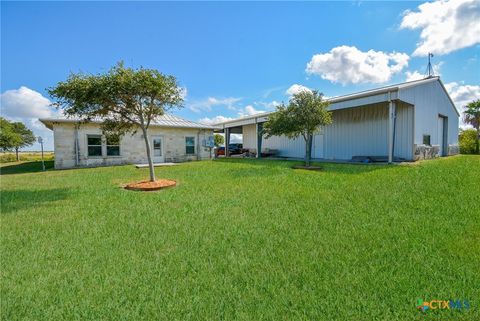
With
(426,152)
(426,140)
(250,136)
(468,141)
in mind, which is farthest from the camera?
(250,136)

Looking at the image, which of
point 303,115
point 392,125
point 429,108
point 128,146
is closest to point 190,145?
point 128,146

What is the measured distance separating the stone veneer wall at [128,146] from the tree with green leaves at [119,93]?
17.3 ft

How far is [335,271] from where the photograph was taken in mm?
2701

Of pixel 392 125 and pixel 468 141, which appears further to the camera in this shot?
pixel 468 141

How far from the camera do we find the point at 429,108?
14.7 meters

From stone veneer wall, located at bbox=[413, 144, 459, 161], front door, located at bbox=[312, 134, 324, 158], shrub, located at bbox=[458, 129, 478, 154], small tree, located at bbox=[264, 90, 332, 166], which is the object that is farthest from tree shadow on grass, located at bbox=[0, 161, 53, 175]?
shrub, located at bbox=[458, 129, 478, 154]

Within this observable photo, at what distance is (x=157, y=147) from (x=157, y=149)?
0.15 meters

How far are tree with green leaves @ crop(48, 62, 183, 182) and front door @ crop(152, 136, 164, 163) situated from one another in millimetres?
9072

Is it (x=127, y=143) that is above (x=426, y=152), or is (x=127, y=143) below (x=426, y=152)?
above

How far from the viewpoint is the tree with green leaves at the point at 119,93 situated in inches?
274

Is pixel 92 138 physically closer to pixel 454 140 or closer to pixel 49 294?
pixel 49 294

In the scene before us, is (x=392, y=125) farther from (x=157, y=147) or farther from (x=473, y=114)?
(x=473, y=114)

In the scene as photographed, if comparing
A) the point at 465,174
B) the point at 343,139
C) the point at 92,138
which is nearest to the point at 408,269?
the point at 465,174

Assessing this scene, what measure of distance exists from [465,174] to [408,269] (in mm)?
7856
